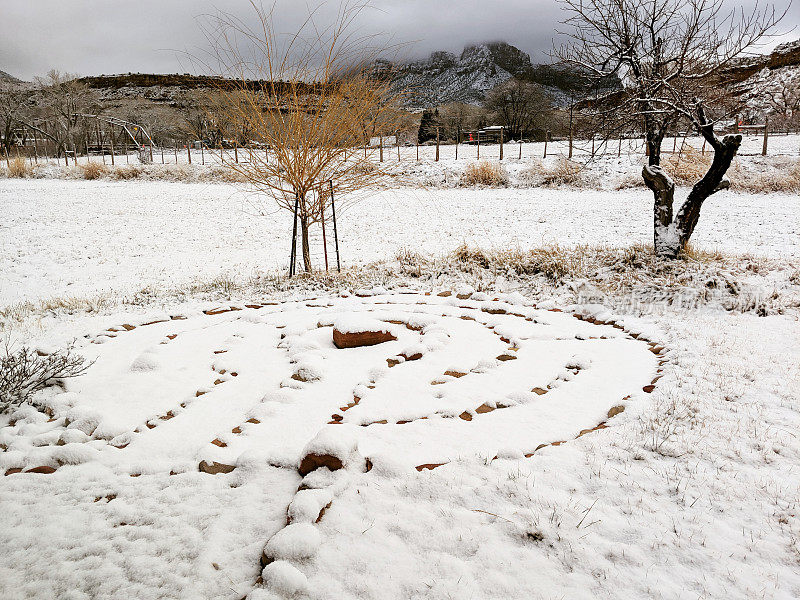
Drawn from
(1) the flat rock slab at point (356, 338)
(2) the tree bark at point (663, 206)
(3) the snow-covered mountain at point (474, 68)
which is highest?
(3) the snow-covered mountain at point (474, 68)

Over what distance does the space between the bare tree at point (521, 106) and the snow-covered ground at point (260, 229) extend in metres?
15.9

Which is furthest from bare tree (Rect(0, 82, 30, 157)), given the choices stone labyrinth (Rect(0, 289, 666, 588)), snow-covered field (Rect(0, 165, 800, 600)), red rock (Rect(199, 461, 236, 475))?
red rock (Rect(199, 461, 236, 475))

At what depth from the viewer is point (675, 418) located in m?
2.78

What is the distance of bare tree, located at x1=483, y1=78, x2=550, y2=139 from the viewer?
29938 mm

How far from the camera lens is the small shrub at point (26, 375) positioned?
10.3ft

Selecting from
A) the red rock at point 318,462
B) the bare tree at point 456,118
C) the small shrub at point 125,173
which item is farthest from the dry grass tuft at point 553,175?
the small shrub at point 125,173

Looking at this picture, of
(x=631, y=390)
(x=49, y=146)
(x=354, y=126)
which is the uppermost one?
(x=49, y=146)

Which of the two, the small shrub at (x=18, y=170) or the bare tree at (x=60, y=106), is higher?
the bare tree at (x=60, y=106)

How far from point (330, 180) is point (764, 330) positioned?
5738 mm

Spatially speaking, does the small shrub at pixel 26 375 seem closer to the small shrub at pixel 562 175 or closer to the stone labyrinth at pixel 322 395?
the stone labyrinth at pixel 322 395

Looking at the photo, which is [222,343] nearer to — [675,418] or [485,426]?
[485,426]

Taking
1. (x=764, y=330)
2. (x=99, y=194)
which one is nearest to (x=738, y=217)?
(x=764, y=330)

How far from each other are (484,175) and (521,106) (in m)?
15.6

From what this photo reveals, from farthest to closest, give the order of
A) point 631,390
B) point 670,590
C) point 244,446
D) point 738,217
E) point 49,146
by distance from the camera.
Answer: point 49,146 → point 738,217 → point 631,390 → point 244,446 → point 670,590
